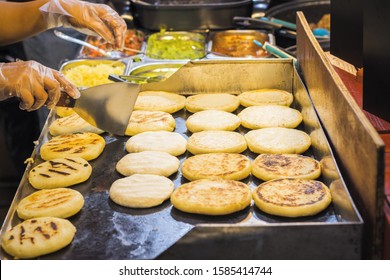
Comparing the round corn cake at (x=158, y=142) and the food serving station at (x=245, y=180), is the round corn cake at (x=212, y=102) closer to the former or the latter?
the food serving station at (x=245, y=180)

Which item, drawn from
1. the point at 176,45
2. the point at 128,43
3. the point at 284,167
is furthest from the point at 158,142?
the point at 128,43

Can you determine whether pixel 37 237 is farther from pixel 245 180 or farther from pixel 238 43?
pixel 238 43

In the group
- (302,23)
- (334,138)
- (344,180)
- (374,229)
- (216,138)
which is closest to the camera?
(374,229)

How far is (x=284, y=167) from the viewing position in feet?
9.37

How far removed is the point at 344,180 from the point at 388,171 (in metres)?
0.22

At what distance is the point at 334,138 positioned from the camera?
2699 mm

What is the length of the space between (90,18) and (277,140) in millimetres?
→ 1448

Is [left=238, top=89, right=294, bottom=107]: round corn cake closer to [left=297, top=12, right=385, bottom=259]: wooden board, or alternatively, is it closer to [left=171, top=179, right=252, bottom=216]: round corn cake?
[left=297, top=12, right=385, bottom=259]: wooden board

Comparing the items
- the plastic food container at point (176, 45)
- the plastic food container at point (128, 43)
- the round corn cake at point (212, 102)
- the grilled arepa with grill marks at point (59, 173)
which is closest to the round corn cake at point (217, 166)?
the grilled arepa with grill marks at point (59, 173)

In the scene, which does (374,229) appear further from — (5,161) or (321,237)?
(5,161)

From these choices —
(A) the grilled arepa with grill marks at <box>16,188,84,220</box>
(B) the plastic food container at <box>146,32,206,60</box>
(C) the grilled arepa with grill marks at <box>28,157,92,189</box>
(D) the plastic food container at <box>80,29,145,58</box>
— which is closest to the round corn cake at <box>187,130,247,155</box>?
(C) the grilled arepa with grill marks at <box>28,157,92,189</box>

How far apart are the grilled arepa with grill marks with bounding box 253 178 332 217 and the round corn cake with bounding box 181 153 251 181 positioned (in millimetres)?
205

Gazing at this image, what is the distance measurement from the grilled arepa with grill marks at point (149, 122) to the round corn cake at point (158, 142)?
77mm
